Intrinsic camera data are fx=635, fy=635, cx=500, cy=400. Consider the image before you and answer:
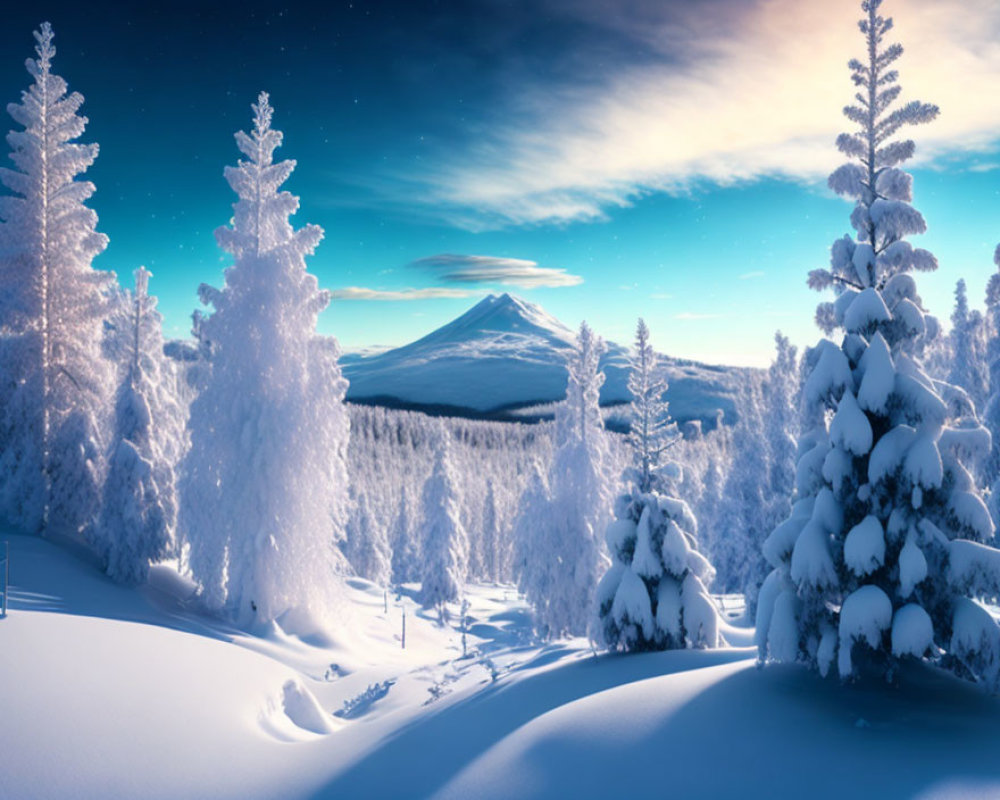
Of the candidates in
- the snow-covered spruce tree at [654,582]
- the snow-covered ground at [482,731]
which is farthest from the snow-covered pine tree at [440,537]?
A: the snow-covered ground at [482,731]

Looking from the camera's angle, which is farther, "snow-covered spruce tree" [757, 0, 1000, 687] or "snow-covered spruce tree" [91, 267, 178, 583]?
"snow-covered spruce tree" [91, 267, 178, 583]

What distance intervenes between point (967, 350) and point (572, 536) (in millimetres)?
24077

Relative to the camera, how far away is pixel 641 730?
24.9 ft

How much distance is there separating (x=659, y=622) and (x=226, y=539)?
1447 centimetres

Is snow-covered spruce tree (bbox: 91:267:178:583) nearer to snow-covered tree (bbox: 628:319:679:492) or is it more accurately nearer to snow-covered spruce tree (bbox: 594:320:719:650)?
snow-covered spruce tree (bbox: 594:320:719:650)

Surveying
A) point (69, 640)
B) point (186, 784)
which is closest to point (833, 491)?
point (186, 784)

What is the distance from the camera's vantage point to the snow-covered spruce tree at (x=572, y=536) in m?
25.2

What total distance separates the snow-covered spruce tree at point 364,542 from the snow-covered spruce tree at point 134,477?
3795 cm

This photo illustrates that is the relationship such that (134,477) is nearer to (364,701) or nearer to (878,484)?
(364,701)

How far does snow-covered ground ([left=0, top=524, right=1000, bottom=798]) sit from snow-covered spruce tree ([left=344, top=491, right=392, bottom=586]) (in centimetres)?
4877

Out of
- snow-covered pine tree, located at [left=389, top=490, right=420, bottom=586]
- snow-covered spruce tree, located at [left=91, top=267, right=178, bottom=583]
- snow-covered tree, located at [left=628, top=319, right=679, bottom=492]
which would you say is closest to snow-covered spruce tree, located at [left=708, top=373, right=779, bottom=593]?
snow-covered tree, located at [left=628, top=319, right=679, bottom=492]

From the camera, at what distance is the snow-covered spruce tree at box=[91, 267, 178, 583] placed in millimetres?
19594

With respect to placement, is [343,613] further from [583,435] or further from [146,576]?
[583,435]

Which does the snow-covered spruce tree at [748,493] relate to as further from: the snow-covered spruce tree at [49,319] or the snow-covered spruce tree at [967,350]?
the snow-covered spruce tree at [49,319]
